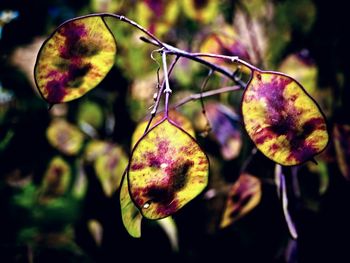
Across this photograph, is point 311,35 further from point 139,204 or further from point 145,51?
point 139,204

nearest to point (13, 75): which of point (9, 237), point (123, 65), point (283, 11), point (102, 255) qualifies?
point (123, 65)

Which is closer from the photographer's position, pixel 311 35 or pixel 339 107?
pixel 339 107

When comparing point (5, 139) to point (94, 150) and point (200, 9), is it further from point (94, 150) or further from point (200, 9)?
point (200, 9)

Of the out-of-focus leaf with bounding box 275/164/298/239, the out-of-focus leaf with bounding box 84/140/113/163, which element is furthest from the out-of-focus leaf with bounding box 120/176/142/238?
the out-of-focus leaf with bounding box 84/140/113/163

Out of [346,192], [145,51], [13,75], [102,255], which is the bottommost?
[102,255]

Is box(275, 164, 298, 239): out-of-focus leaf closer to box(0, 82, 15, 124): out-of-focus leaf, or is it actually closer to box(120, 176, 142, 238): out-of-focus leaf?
box(120, 176, 142, 238): out-of-focus leaf

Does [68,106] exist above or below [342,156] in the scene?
below
